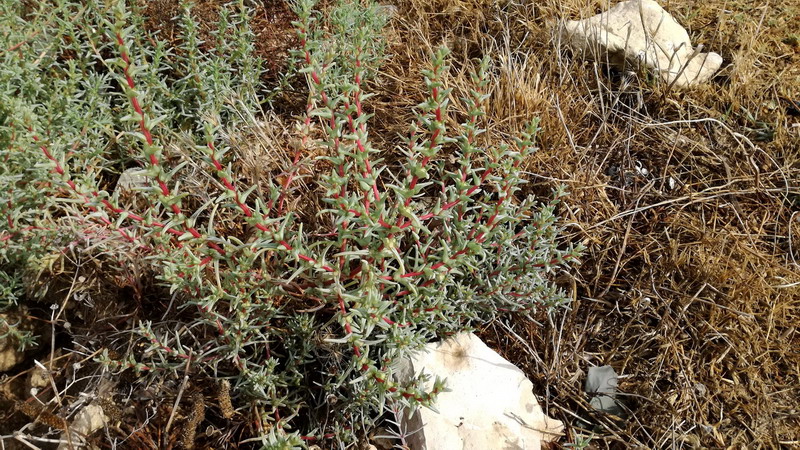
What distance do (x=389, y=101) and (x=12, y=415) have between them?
259 centimetres

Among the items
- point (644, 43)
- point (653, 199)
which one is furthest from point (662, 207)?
point (644, 43)

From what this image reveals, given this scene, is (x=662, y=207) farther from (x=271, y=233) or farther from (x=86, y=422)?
(x=86, y=422)

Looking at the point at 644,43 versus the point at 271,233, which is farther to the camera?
the point at 644,43

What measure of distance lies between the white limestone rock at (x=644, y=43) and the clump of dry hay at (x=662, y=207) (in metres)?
0.10

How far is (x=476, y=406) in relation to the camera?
8.82ft

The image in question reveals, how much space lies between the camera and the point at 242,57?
335 centimetres

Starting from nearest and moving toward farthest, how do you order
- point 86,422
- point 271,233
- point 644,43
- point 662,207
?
point 271,233
point 86,422
point 662,207
point 644,43

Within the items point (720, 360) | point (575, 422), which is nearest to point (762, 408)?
point (720, 360)

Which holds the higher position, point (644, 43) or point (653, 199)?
point (644, 43)

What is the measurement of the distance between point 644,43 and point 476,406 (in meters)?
2.54

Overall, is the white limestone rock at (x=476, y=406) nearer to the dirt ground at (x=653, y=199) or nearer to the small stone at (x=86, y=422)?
the dirt ground at (x=653, y=199)

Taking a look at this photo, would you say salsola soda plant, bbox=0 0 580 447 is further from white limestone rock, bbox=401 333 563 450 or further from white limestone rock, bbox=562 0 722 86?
white limestone rock, bbox=562 0 722 86

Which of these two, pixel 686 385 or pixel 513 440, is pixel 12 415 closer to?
pixel 513 440

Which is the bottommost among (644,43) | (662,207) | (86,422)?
(86,422)
